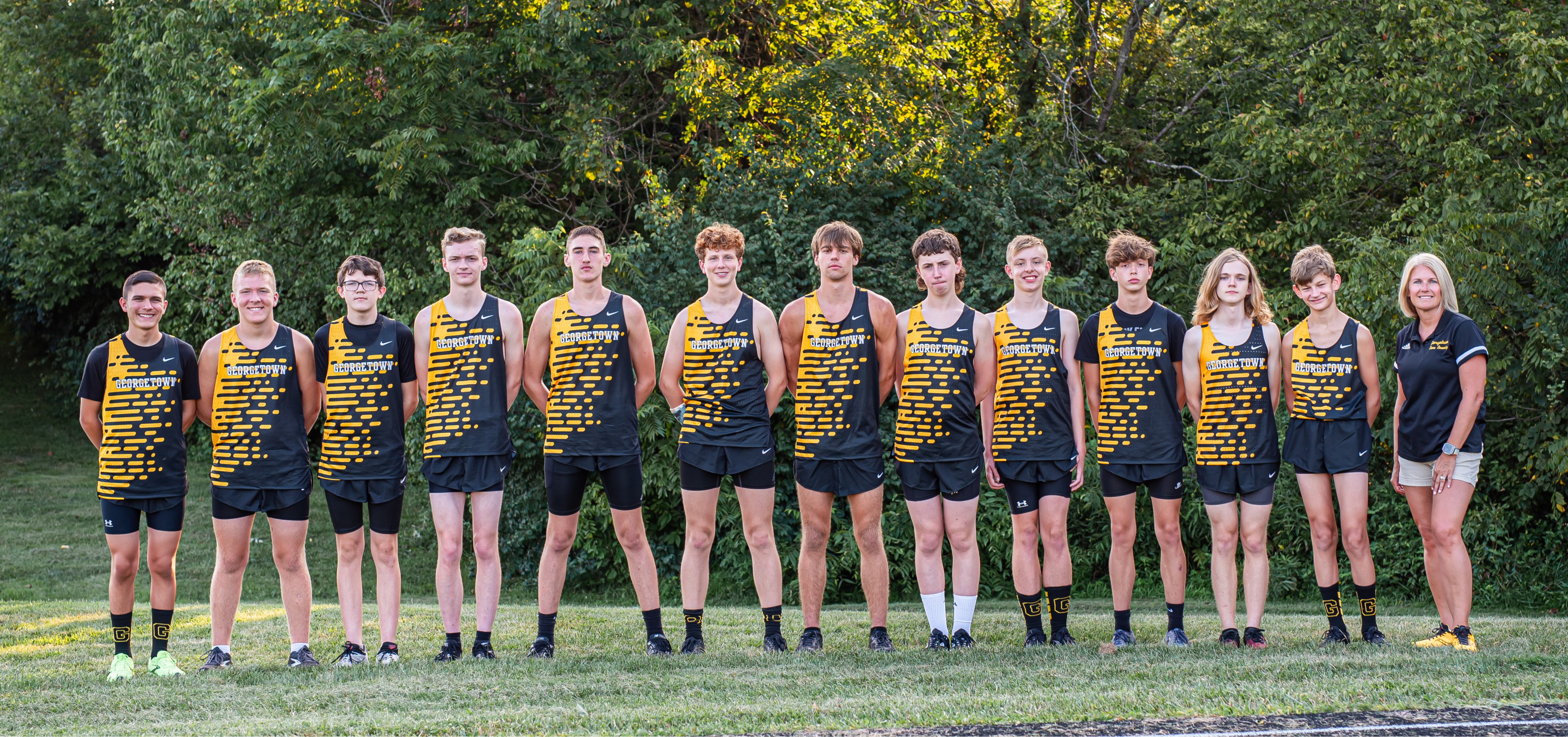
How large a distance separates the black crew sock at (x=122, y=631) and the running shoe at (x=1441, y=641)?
6413 millimetres

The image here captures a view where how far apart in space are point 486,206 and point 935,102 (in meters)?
5.33

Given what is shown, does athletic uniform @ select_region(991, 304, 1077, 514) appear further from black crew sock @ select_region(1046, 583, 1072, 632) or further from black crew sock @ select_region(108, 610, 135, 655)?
black crew sock @ select_region(108, 610, 135, 655)

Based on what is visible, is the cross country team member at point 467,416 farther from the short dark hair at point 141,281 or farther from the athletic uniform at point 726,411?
the short dark hair at point 141,281

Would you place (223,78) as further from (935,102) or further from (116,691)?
(116,691)

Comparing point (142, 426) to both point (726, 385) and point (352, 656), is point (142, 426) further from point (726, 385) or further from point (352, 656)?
point (726, 385)

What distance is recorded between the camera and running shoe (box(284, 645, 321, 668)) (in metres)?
6.37

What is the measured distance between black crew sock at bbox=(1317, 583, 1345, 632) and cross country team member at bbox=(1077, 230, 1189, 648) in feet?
2.28

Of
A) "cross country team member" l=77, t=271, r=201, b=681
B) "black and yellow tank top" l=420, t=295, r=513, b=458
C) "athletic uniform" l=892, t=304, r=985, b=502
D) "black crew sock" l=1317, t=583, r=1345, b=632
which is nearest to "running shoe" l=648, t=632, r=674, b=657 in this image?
"black and yellow tank top" l=420, t=295, r=513, b=458

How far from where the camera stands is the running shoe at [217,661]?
651cm

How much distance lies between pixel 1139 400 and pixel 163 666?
5.09 m

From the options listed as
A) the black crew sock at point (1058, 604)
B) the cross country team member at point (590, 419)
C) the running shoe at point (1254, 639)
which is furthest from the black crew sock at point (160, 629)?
the running shoe at point (1254, 639)

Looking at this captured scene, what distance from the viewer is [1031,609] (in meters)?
6.72

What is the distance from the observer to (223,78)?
588 inches

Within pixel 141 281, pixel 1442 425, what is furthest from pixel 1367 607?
pixel 141 281
